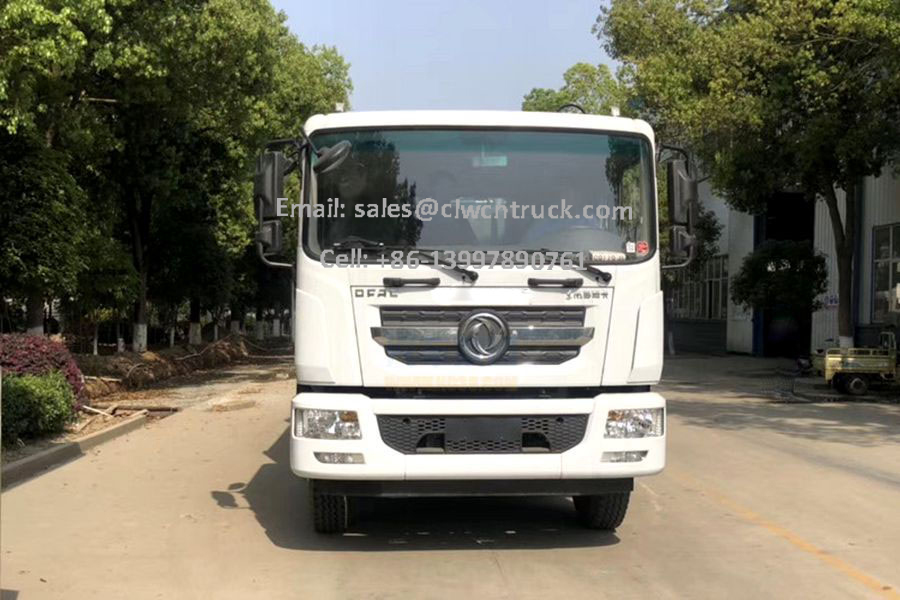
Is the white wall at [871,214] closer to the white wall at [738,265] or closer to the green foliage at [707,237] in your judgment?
the green foliage at [707,237]

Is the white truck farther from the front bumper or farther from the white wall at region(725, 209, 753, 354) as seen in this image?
the white wall at region(725, 209, 753, 354)

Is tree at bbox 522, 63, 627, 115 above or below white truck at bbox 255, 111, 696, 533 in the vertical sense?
above

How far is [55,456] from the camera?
1077 centimetres

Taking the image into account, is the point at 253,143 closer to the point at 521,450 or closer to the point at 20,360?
the point at 20,360

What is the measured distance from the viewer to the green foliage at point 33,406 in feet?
35.7

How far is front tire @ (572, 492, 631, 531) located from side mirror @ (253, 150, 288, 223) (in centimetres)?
320

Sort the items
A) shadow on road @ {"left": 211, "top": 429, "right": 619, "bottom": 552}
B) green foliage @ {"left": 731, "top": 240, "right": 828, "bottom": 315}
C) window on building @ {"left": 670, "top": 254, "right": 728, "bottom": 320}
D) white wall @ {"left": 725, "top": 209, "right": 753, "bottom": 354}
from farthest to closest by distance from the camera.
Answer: window on building @ {"left": 670, "top": 254, "right": 728, "bottom": 320}, white wall @ {"left": 725, "top": 209, "right": 753, "bottom": 354}, green foliage @ {"left": 731, "top": 240, "right": 828, "bottom": 315}, shadow on road @ {"left": 211, "top": 429, "right": 619, "bottom": 552}

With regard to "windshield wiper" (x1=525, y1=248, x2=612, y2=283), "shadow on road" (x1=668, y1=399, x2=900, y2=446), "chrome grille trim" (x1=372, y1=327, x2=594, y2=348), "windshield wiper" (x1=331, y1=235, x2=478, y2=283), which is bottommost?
"shadow on road" (x1=668, y1=399, x2=900, y2=446)

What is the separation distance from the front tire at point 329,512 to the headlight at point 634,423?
78.0 inches

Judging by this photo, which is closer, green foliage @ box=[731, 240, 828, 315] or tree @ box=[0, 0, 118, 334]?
tree @ box=[0, 0, 118, 334]

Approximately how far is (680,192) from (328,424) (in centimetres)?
301

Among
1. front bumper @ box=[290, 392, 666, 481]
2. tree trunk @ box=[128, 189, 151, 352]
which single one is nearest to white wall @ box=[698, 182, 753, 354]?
tree trunk @ box=[128, 189, 151, 352]

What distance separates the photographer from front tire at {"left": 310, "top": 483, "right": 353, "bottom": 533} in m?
6.91

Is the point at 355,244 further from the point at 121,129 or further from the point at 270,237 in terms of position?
the point at 121,129
